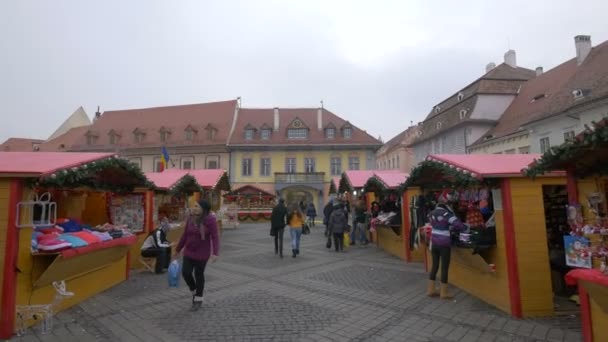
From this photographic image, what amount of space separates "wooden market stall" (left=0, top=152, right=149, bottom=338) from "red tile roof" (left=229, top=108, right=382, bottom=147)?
27.4m

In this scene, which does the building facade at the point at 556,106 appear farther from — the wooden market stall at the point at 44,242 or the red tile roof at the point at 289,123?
the wooden market stall at the point at 44,242

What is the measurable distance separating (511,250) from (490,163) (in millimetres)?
1551

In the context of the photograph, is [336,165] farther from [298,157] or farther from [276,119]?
[276,119]

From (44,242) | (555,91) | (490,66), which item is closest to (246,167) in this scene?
(555,91)

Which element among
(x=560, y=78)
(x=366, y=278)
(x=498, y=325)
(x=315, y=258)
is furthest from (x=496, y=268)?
(x=560, y=78)

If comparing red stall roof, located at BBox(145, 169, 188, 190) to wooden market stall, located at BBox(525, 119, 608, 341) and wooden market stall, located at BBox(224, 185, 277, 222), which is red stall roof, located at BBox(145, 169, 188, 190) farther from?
wooden market stall, located at BBox(224, 185, 277, 222)

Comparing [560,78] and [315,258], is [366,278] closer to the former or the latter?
[315,258]

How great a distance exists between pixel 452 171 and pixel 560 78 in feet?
80.2

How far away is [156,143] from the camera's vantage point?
3566 centimetres

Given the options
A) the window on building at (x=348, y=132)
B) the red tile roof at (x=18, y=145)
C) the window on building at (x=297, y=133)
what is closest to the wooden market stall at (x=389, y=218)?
the window on building at (x=348, y=132)

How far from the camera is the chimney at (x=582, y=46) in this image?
22.9 meters

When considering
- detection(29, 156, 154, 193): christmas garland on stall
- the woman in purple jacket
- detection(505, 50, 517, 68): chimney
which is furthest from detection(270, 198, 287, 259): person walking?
detection(505, 50, 517, 68): chimney

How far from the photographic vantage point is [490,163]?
245 inches

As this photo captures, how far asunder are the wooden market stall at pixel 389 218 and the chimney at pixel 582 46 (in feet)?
63.4
